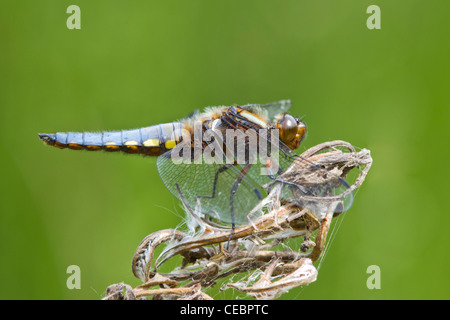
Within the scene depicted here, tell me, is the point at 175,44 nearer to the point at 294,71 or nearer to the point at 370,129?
the point at 294,71

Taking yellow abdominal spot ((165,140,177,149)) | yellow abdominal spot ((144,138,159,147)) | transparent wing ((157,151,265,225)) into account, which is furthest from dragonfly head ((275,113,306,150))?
yellow abdominal spot ((144,138,159,147))

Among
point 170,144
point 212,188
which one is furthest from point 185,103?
point 212,188

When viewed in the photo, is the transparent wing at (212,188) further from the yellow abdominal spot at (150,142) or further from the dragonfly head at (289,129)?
the dragonfly head at (289,129)

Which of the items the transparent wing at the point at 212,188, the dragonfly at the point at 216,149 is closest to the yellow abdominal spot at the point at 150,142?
the dragonfly at the point at 216,149

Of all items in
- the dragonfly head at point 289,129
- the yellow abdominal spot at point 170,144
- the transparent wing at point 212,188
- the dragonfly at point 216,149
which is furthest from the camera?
the yellow abdominal spot at point 170,144

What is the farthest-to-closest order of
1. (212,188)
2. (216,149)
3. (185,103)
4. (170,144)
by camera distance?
1. (185,103)
2. (170,144)
3. (216,149)
4. (212,188)

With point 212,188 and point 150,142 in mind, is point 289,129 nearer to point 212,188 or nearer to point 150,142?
point 212,188

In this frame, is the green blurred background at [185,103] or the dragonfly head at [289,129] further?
the green blurred background at [185,103]
